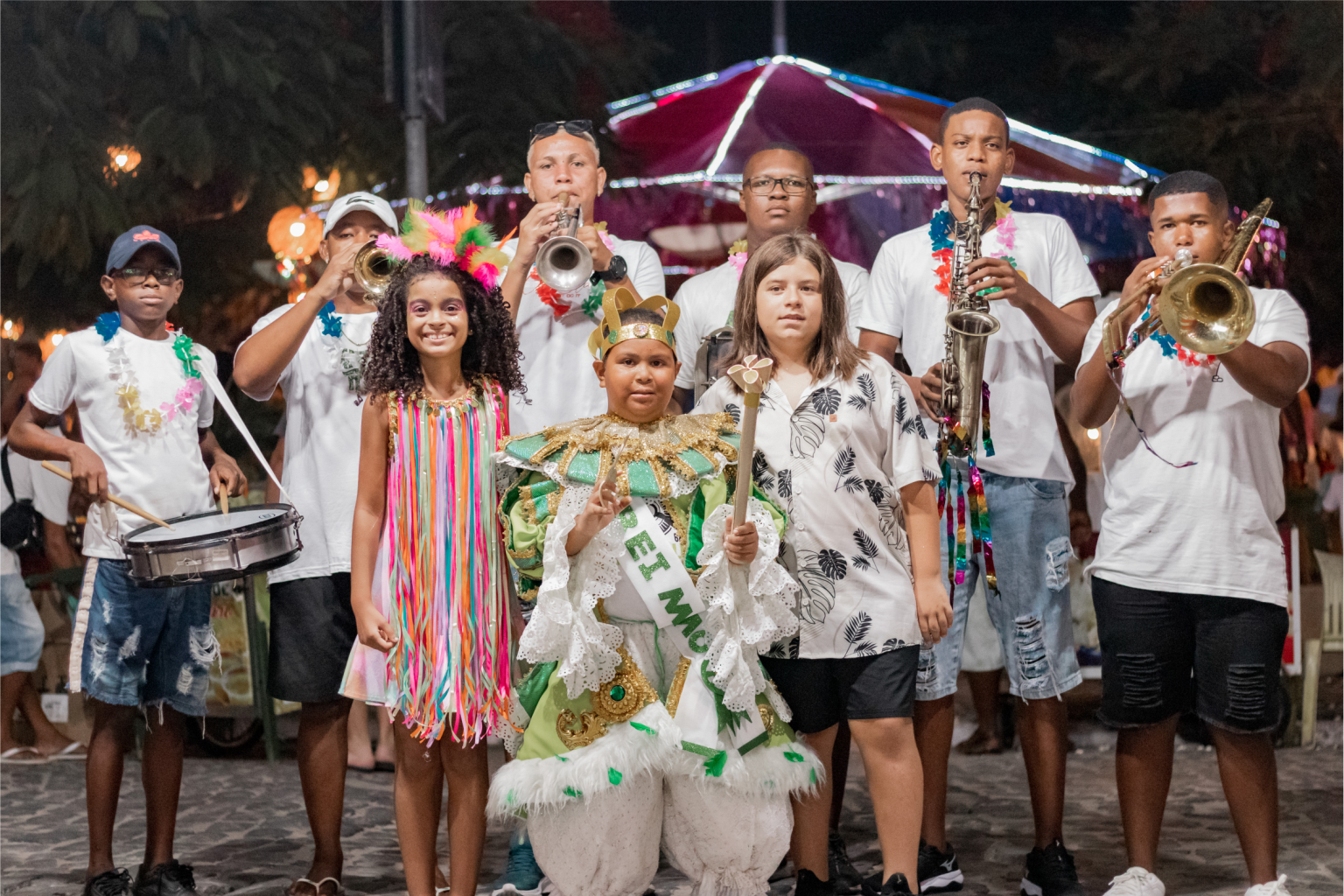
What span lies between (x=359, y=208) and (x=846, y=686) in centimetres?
215

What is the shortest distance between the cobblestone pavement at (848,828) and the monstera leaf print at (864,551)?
3.22ft

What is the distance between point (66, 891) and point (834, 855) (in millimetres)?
2398

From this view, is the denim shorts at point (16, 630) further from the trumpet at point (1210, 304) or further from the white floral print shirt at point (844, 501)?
the trumpet at point (1210, 304)

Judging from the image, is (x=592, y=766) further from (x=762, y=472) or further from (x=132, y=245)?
(x=132, y=245)

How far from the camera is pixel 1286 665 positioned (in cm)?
679

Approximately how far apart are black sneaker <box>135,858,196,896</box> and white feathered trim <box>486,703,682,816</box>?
134 centimetres

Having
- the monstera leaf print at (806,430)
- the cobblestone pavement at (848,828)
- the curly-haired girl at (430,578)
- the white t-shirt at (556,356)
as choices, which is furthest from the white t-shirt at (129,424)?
the monstera leaf print at (806,430)

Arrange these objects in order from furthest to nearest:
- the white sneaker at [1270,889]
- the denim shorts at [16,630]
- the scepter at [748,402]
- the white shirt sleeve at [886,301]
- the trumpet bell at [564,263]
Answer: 1. the denim shorts at [16,630]
2. the white shirt sleeve at [886,301]
3. the trumpet bell at [564,263]
4. the white sneaker at [1270,889]
5. the scepter at [748,402]

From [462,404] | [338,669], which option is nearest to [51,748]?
[338,669]

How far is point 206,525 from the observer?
4.15 m

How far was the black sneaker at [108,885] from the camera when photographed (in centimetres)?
419

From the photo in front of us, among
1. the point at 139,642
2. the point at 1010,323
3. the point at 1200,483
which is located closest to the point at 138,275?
the point at 139,642

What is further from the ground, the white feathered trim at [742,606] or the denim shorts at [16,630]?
the white feathered trim at [742,606]

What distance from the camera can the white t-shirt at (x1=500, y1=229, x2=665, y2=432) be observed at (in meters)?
4.29
